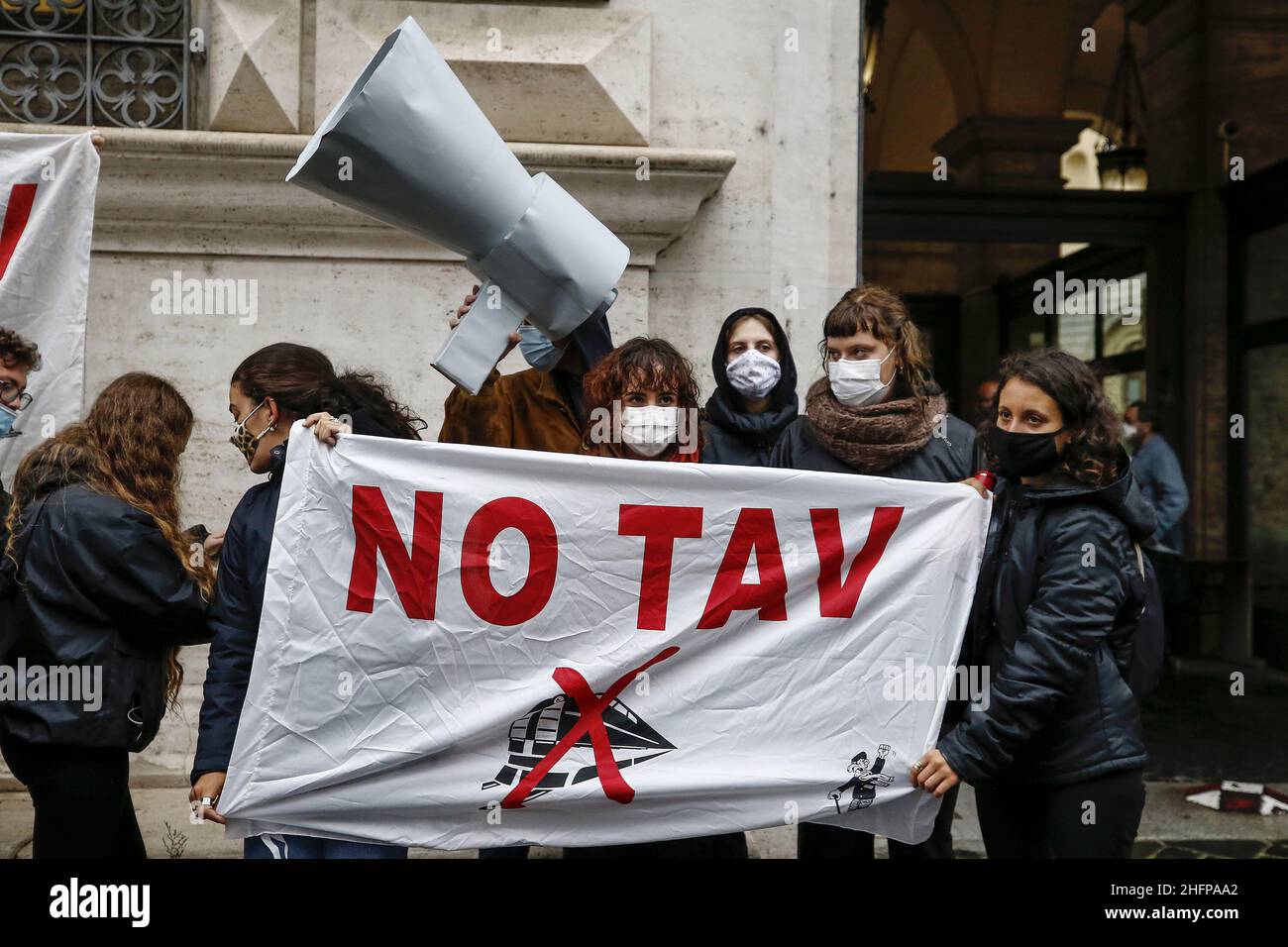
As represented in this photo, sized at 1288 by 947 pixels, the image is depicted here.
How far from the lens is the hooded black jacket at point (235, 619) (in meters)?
3.03

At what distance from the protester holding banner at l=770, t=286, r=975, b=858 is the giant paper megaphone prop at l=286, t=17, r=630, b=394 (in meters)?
0.67

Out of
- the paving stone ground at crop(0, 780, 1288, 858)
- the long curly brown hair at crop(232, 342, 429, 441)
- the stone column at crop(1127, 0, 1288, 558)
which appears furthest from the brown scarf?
the stone column at crop(1127, 0, 1288, 558)

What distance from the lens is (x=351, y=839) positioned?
3068 millimetres

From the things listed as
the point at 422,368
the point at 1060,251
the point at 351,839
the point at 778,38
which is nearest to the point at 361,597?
the point at 351,839

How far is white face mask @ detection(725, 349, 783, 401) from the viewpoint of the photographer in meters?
3.65

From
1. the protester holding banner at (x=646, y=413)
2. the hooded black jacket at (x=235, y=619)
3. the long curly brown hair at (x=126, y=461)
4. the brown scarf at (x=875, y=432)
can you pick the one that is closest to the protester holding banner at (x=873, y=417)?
the brown scarf at (x=875, y=432)

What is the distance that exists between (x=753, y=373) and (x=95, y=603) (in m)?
1.84

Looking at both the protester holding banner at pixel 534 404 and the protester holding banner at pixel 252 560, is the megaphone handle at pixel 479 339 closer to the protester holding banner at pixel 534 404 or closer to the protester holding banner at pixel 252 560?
the protester holding banner at pixel 252 560

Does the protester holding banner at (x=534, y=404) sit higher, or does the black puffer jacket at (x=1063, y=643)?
the protester holding banner at (x=534, y=404)

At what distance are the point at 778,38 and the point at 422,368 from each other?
2011mm

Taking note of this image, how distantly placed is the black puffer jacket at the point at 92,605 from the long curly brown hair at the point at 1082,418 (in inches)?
84.0

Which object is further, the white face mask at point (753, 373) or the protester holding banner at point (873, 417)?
the white face mask at point (753, 373)
